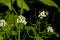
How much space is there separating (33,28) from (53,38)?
681 millimetres

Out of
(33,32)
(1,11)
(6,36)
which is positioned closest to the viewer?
(6,36)

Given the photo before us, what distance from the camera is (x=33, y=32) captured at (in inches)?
116

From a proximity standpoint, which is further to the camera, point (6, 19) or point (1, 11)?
point (1, 11)

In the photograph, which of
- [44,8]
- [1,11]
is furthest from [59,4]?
[1,11]

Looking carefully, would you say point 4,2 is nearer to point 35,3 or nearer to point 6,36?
point 6,36

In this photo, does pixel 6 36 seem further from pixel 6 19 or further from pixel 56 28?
pixel 56 28

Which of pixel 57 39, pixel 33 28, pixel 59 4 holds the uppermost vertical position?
pixel 59 4

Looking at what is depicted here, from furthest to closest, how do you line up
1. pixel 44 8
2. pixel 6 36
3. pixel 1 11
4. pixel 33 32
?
pixel 44 8
pixel 1 11
pixel 33 32
pixel 6 36

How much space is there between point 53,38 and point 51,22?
0.23 metres

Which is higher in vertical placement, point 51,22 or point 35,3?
point 35,3

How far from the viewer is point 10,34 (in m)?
2.84

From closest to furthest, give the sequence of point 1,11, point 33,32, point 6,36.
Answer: point 6,36 < point 33,32 < point 1,11

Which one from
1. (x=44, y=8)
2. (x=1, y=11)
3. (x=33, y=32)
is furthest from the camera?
(x=44, y=8)

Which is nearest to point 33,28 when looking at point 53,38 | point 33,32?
point 33,32
